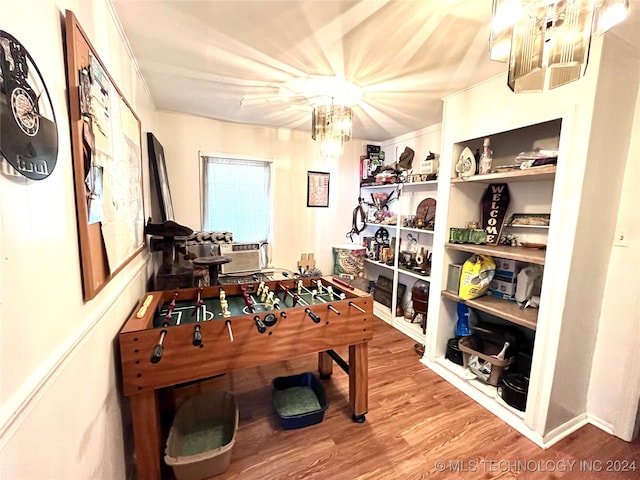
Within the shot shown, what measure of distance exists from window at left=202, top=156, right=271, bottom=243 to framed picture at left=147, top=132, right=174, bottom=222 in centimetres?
52

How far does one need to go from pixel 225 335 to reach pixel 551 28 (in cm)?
176

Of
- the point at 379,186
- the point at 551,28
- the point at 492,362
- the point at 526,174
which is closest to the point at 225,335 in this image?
the point at 551,28

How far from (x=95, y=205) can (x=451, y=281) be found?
95.4 inches

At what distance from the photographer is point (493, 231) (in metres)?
2.25

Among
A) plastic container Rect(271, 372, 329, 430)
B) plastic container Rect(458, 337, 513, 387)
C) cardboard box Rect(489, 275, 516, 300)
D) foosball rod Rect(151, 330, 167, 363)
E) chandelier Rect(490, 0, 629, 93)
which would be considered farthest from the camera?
cardboard box Rect(489, 275, 516, 300)

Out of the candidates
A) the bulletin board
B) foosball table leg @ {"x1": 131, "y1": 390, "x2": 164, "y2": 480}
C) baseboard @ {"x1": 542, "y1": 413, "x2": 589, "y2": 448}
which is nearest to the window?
the bulletin board

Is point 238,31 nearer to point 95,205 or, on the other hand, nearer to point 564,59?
point 95,205

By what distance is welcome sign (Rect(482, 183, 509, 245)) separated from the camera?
2.23 metres

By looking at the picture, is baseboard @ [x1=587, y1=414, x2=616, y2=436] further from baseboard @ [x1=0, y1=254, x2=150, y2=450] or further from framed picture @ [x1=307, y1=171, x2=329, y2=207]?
framed picture @ [x1=307, y1=171, x2=329, y2=207]

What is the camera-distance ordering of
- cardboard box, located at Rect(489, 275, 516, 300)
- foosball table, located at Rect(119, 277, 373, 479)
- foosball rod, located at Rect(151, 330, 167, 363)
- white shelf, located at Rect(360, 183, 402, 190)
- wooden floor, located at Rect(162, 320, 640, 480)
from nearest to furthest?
1. foosball rod, located at Rect(151, 330, 167, 363)
2. foosball table, located at Rect(119, 277, 373, 479)
3. wooden floor, located at Rect(162, 320, 640, 480)
4. cardboard box, located at Rect(489, 275, 516, 300)
5. white shelf, located at Rect(360, 183, 402, 190)

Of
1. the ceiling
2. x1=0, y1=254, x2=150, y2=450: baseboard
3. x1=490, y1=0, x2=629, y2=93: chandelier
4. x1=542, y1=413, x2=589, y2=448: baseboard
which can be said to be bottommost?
x1=542, y1=413, x2=589, y2=448: baseboard

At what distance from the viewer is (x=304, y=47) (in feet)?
5.08

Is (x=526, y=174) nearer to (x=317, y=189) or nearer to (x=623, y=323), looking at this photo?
(x=623, y=323)

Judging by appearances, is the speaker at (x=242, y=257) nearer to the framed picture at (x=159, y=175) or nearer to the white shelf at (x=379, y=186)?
the framed picture at (x=159, y=175)
